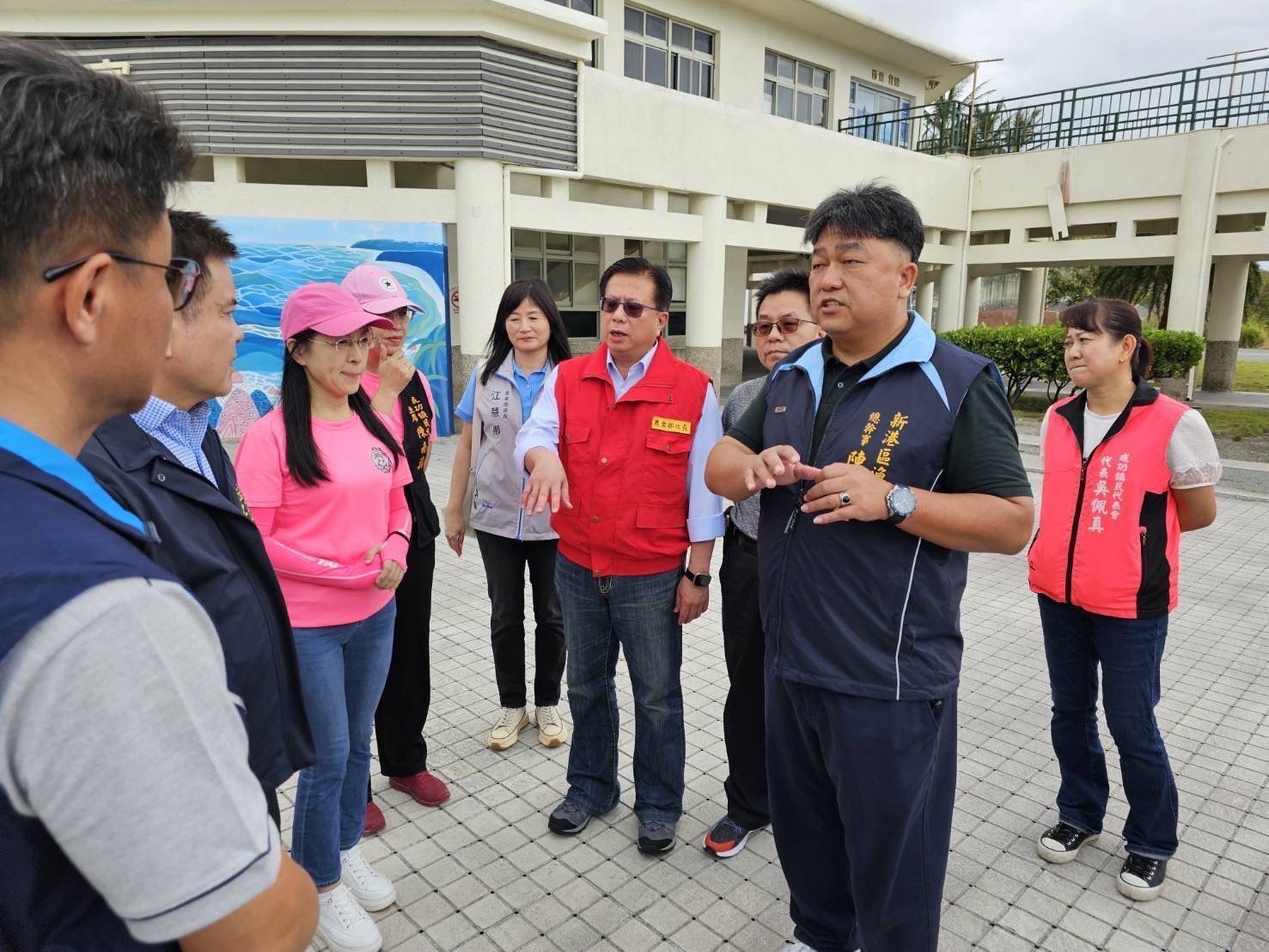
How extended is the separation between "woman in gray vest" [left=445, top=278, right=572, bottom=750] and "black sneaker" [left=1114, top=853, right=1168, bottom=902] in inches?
86.5

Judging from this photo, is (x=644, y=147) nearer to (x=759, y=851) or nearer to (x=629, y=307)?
(x=629, y=307)

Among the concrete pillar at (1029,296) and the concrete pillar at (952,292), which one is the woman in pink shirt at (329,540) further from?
the concrete pillar at (1029,296)

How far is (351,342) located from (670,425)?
1077 millimetres

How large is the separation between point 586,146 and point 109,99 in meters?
12.6

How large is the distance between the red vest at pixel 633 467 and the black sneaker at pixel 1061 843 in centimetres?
164

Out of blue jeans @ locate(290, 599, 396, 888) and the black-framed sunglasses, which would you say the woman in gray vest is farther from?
the black-framed sunglasses

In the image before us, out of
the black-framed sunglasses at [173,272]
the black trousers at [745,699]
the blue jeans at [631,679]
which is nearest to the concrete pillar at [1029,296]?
the black trousers at [745,699]

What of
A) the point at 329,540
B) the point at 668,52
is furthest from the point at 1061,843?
the point at 668,52

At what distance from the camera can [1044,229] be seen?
20312 mm

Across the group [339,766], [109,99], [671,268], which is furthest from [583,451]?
[671,268]

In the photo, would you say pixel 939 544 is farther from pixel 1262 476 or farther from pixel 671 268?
pixel 671 268

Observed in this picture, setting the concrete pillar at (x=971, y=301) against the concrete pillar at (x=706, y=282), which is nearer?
the concrete pillar at (x=706, y=282)

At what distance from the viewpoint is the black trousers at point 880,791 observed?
198 centimetres

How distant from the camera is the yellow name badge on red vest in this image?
2799 mm
